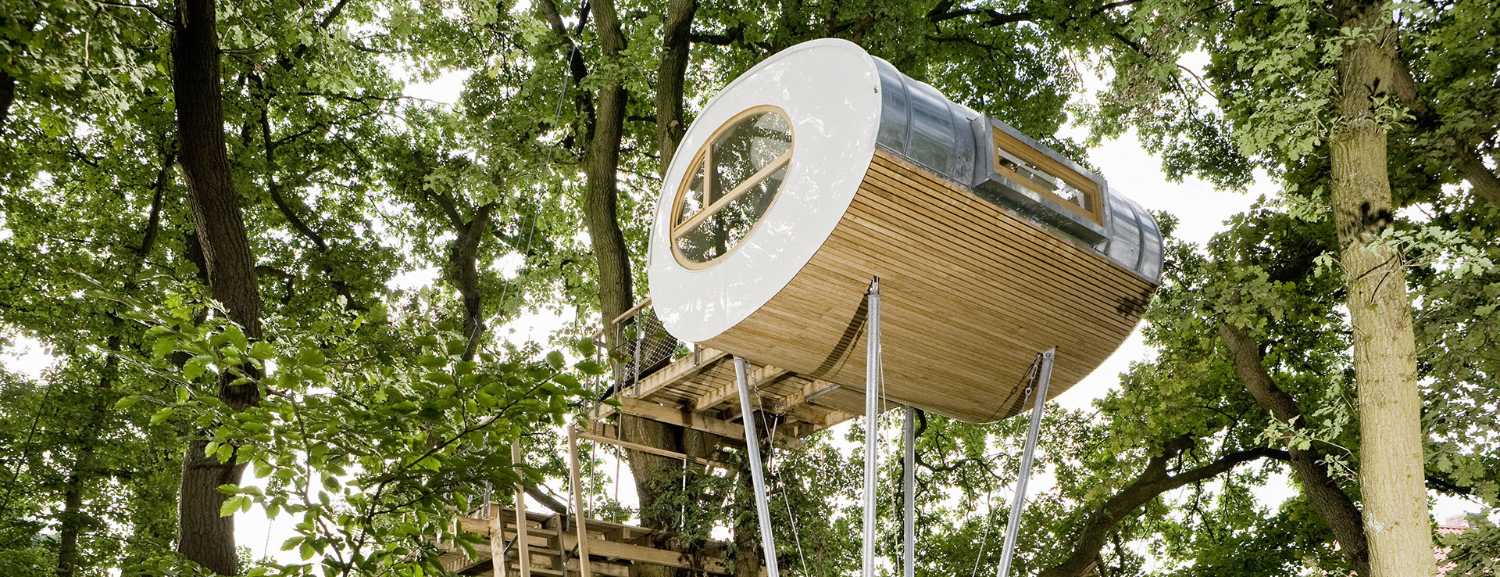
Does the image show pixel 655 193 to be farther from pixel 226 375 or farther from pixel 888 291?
pixel 226 375

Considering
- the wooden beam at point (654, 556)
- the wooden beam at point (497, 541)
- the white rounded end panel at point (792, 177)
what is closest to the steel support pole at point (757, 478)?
the white rounded end panel at point (792, 177)

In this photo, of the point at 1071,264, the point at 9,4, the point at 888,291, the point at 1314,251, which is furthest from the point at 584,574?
the point at 1314,251

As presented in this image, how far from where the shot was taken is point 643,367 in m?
11.0

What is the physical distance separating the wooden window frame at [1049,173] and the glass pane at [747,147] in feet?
4.81

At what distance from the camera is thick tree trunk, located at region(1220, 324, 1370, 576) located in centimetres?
1181

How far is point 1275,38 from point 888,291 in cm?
405

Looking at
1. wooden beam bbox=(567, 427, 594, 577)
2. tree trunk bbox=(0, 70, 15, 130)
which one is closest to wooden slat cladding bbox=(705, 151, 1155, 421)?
wooden beam bbox=(567, 427, 594, 577)

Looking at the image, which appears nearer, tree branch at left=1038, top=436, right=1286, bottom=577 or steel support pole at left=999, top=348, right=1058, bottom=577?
steel support pole at left=999, top=348, right=1058, bottom=577

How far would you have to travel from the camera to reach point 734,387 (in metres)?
10.4

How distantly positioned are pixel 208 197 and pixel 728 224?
3.57 m

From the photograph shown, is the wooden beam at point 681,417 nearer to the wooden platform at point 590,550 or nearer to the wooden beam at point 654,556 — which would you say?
the wooden platform at point 590,550

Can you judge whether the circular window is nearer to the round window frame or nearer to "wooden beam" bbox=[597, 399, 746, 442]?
the round window frame

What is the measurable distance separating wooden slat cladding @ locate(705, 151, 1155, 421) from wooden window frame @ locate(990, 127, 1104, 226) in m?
0.25

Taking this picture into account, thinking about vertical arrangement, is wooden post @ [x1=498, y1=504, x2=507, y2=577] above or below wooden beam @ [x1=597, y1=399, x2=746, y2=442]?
below
